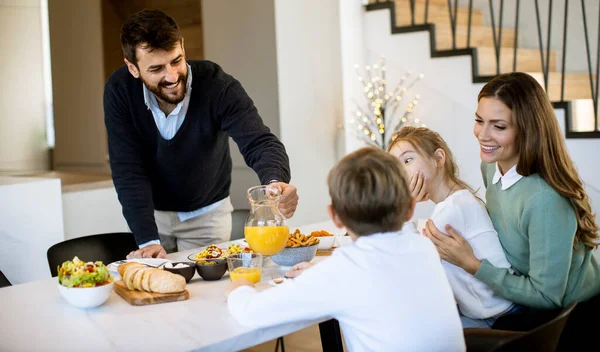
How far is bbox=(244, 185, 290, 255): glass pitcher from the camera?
74.6 inches

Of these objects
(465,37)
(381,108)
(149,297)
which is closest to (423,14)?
(465,37)

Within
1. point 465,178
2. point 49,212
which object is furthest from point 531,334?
point 465,178

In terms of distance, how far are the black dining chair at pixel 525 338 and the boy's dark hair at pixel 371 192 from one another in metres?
0.33

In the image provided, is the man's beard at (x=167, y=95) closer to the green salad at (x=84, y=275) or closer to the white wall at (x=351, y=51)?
the green salad at (x=84, y=275)

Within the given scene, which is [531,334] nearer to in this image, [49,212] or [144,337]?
[144,337]

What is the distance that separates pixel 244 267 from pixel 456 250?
56 centimetres

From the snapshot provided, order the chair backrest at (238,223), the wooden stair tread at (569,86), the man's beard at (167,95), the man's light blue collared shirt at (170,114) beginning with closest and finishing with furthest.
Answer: the man's beard at (167,95) → the man's light blue collared shirt at (170,114) → the chair backrest at (238,223) → the wooden stair tread at (569,86)

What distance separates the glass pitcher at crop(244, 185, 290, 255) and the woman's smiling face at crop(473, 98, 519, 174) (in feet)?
1.98

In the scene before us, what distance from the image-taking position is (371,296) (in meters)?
1.39

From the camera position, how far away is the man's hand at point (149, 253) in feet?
7.00

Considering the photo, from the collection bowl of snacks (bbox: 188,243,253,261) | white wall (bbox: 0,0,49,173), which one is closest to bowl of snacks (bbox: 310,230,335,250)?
bowl of snacks (bbox: 188,243,253,261)

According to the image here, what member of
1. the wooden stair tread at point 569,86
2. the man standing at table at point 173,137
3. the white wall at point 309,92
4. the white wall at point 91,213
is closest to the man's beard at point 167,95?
the man standing at table at point 173,137

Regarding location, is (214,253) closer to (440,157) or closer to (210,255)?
(210,255)

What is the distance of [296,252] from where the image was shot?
6.59 ft
